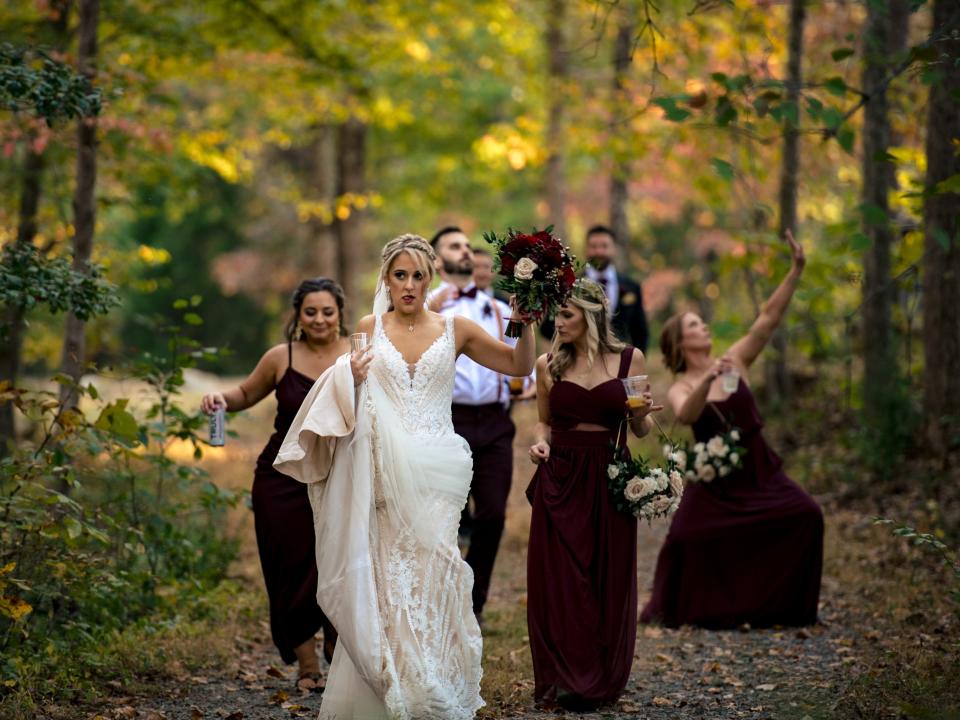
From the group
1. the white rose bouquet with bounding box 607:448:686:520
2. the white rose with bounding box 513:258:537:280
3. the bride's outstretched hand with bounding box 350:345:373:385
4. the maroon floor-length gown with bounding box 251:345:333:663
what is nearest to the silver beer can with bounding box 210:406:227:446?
the maroon floor-length gown with bounding box 251:345:333:663

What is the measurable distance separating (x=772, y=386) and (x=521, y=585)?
803cm

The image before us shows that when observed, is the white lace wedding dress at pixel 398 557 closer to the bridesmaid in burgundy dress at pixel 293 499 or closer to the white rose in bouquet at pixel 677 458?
the bridesmaid in burgundy dress at pixel 293 499

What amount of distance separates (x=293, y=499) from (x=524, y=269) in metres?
2.37

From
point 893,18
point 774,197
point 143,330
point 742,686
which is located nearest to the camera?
point 742,686

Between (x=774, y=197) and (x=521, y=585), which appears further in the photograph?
(x=774, y=197)

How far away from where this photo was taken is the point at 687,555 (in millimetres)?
8836

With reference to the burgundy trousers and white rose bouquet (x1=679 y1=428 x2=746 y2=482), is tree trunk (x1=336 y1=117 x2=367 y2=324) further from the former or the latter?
white rose bouquet (x1=679 y1=428 x2=746 y2=482)

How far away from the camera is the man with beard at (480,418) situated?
8219mm

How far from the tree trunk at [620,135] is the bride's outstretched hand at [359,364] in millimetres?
10514

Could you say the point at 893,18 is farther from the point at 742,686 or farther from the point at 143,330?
the point at 143,330

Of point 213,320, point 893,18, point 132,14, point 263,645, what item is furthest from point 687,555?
point 213,320

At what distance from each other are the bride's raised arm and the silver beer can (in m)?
1.52

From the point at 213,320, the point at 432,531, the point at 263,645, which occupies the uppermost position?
the point at 213,320

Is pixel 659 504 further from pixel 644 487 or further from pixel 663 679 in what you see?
pixel 663 679
